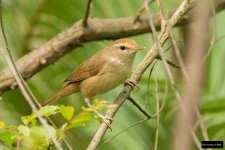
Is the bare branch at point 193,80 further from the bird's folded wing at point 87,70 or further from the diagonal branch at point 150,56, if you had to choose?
the bird's folded wing at point 87,70

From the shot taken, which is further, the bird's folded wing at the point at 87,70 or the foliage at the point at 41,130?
the bird's folded wing at the point at 87,70

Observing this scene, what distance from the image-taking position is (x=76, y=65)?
5.15 meters

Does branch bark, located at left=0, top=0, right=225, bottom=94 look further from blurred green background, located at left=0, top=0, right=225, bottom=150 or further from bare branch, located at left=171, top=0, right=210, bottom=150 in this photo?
bare branch, located at left=171, top=0, right=210, bottom=150

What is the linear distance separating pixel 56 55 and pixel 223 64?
4.80 ft

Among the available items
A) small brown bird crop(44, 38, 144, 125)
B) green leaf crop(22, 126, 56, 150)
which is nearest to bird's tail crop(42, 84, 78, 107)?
small brown bird crop(44, 38, 144, 125)

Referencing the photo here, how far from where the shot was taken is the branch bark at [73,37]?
4590mm

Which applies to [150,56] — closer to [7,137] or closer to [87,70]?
[7,137]

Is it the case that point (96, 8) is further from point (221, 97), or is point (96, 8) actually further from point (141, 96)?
point (221, 97)

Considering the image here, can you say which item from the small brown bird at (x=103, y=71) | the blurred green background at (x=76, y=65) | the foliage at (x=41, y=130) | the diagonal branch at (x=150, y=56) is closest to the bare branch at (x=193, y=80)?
the foliage at (x=41, y=130)

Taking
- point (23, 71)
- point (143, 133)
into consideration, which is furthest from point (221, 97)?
point (23, 71)

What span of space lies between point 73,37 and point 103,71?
1.39 ft

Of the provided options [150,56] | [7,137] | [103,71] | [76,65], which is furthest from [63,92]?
[7,137]

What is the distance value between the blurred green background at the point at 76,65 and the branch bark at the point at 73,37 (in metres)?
0.16

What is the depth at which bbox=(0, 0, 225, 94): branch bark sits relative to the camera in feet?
15.1
